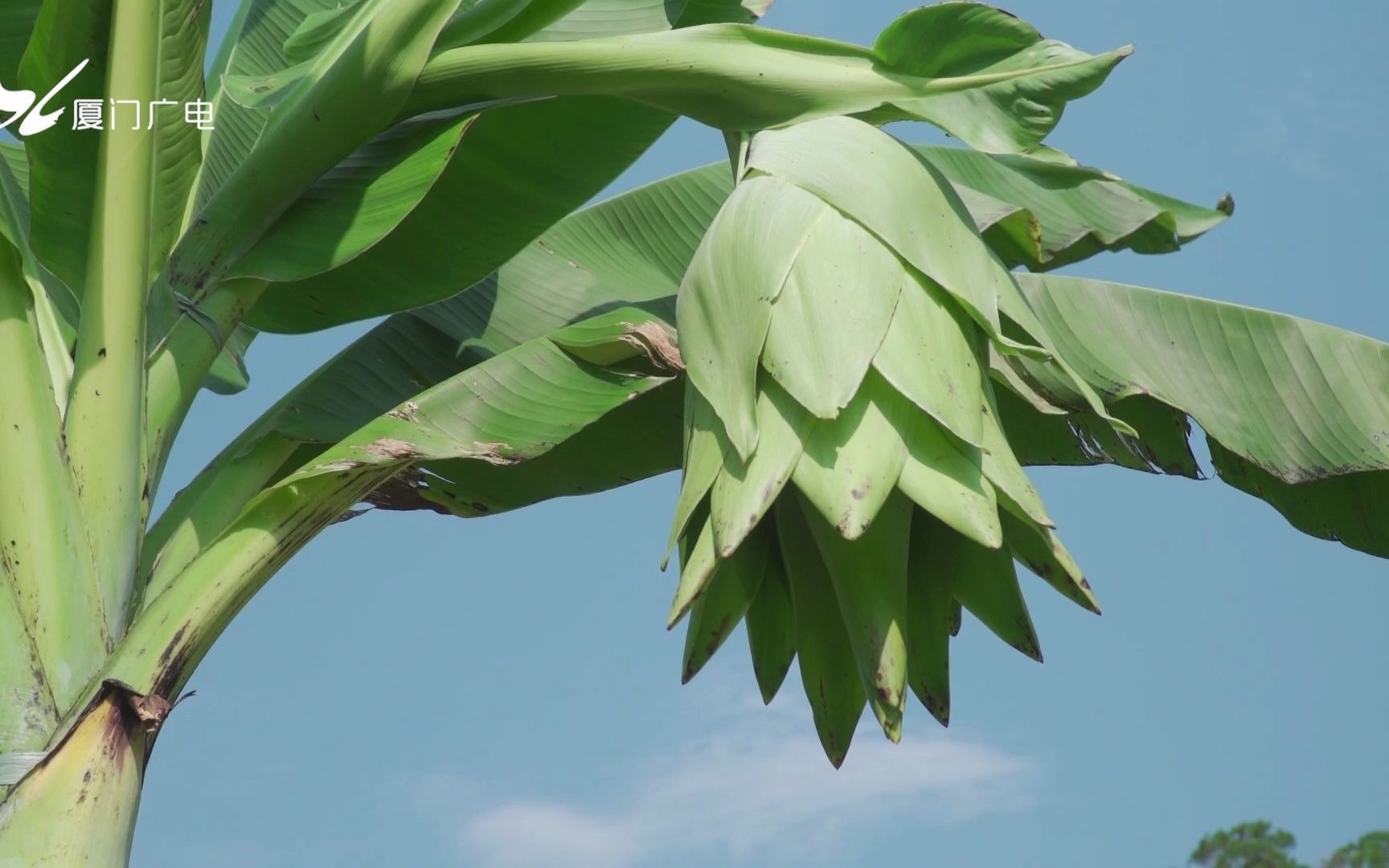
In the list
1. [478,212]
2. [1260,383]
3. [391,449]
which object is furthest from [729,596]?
[1260,383]

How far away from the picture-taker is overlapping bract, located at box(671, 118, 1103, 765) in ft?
3.06

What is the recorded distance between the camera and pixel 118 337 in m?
1.16

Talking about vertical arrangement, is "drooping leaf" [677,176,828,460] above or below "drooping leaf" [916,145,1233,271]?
below

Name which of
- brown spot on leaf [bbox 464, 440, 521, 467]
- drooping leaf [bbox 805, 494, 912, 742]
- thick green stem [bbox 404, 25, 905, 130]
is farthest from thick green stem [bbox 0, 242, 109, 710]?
drooping leaf [bbox 805, 494, 912, 742]

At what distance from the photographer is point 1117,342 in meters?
1.45

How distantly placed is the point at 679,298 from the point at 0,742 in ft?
2.02

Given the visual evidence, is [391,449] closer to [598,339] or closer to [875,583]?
[598,339]

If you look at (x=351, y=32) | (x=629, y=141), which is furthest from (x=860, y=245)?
(x=351, y=32)

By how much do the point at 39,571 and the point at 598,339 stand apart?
52 cm

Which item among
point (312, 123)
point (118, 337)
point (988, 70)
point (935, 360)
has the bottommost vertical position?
point (935, 360)

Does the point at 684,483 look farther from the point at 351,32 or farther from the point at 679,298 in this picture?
the point at 351,32

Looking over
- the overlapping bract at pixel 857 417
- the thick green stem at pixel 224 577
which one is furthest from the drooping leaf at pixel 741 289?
the thick green stem at pixel 224 577

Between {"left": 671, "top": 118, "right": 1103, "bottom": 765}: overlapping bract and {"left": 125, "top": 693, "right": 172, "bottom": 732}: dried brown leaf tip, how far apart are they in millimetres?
414

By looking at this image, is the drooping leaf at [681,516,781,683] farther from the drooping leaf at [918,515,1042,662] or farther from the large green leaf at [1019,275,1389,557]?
the large green leaf at [1019,275,1389,557]
